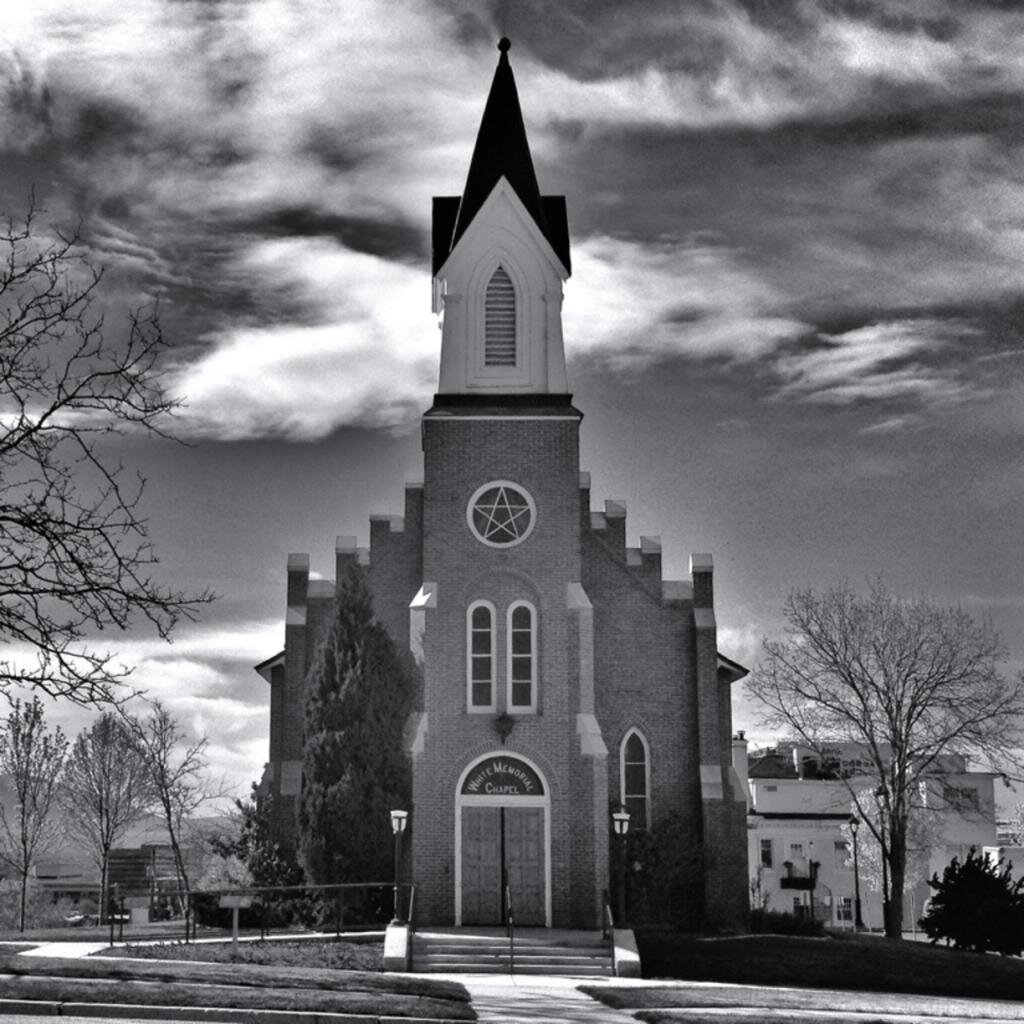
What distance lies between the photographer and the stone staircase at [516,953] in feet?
92.9

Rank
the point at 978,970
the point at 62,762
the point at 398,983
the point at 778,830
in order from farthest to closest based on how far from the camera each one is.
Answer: the point at 778,830 → the point at 62,762 → the point at 978,970 → the point at 398,983

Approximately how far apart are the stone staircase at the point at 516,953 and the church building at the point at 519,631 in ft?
7.44

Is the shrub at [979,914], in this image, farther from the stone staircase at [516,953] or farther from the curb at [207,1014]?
the curb at [207,1014]

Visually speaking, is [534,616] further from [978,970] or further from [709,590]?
[978,970]

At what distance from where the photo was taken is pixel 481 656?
34.6 m

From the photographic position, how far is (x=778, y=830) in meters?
81.4


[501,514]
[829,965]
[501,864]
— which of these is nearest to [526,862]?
[501,864]

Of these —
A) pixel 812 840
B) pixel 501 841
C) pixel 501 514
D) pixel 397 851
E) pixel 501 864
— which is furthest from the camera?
pixel 812 840

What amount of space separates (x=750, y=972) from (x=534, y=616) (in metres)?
9.47

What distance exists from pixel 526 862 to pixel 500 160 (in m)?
16.8

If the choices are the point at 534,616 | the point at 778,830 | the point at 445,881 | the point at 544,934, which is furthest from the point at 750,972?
the point at 778,830

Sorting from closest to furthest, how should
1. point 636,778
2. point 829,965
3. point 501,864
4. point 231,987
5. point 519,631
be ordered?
1. point 231,987
2. point 829,965
3. point 501,864
4. point 519,631
5. point 636,778

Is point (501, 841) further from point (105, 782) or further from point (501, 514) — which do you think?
point (105, 782)

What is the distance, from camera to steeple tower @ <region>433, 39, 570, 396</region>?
3656cm
